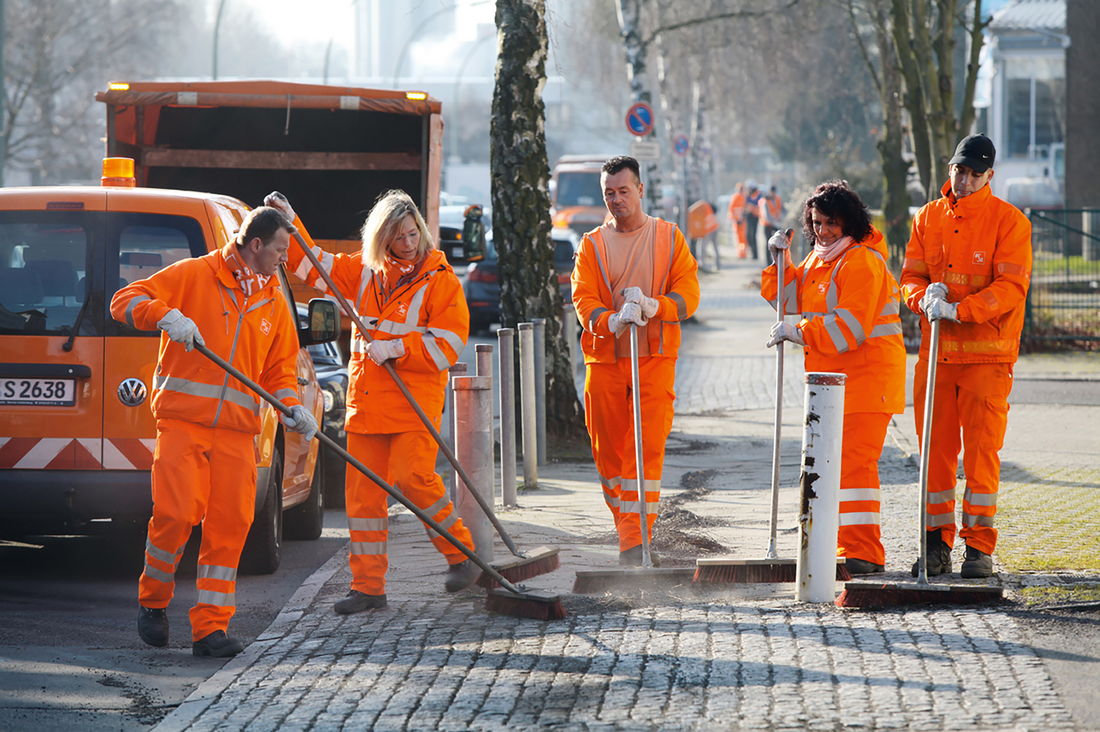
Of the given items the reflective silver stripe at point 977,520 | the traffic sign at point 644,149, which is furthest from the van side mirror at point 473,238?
the reflective silver stripe at point 977,520

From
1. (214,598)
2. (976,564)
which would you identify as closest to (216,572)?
(214,598)

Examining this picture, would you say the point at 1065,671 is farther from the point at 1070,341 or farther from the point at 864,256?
the point at 1070,341

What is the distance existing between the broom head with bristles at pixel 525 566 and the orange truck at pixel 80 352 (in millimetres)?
1313

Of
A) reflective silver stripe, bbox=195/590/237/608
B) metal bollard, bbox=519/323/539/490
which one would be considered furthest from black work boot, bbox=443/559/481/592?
metal bollard, bbox=519/323/539/490

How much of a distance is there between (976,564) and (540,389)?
5.33 m

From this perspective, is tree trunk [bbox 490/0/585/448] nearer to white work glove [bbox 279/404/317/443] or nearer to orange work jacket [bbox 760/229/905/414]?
orange work jacket [bbox 760/229/905/414]

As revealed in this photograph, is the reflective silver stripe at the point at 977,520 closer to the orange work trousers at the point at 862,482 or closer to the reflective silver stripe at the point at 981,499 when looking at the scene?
the reflective silver stripe at the point at 981,499

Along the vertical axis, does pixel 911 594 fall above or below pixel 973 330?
below

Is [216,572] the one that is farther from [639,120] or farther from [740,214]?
[740,214]

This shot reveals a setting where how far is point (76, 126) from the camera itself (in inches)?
1884

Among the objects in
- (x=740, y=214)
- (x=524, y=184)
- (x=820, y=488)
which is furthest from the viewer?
(x=740, y=214)

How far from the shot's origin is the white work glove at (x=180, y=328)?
6.31 meters

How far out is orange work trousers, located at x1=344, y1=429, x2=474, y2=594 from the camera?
7270 mm

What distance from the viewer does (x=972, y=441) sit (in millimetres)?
7477
